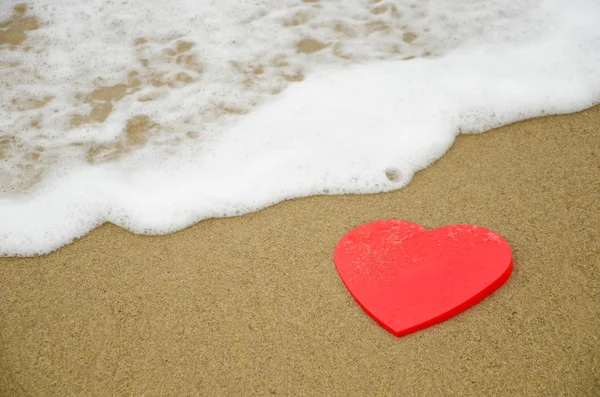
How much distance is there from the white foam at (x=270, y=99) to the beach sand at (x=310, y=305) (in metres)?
0.13

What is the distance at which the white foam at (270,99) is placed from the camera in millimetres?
2002

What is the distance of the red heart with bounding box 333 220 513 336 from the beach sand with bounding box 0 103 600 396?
0.07m

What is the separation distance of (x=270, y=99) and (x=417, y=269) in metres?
1.20

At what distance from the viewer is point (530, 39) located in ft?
8.60

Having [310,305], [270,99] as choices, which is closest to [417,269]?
[310,305]

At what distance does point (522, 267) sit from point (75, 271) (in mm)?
1532

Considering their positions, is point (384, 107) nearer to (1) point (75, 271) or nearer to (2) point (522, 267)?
(2) point (522, 267)

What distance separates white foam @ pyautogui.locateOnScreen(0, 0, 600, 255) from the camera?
2002mm

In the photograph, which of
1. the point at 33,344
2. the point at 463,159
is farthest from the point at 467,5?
the point at 33,344

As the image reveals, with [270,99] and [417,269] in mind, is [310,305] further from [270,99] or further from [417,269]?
[270,99]

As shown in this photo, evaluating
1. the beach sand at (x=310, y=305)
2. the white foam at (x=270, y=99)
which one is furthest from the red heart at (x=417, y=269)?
the white foam at (x=270, y=99)

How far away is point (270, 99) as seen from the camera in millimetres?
2412

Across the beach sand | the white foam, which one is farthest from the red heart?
the white foam

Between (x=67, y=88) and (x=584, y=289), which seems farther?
(x=67, y=88)
